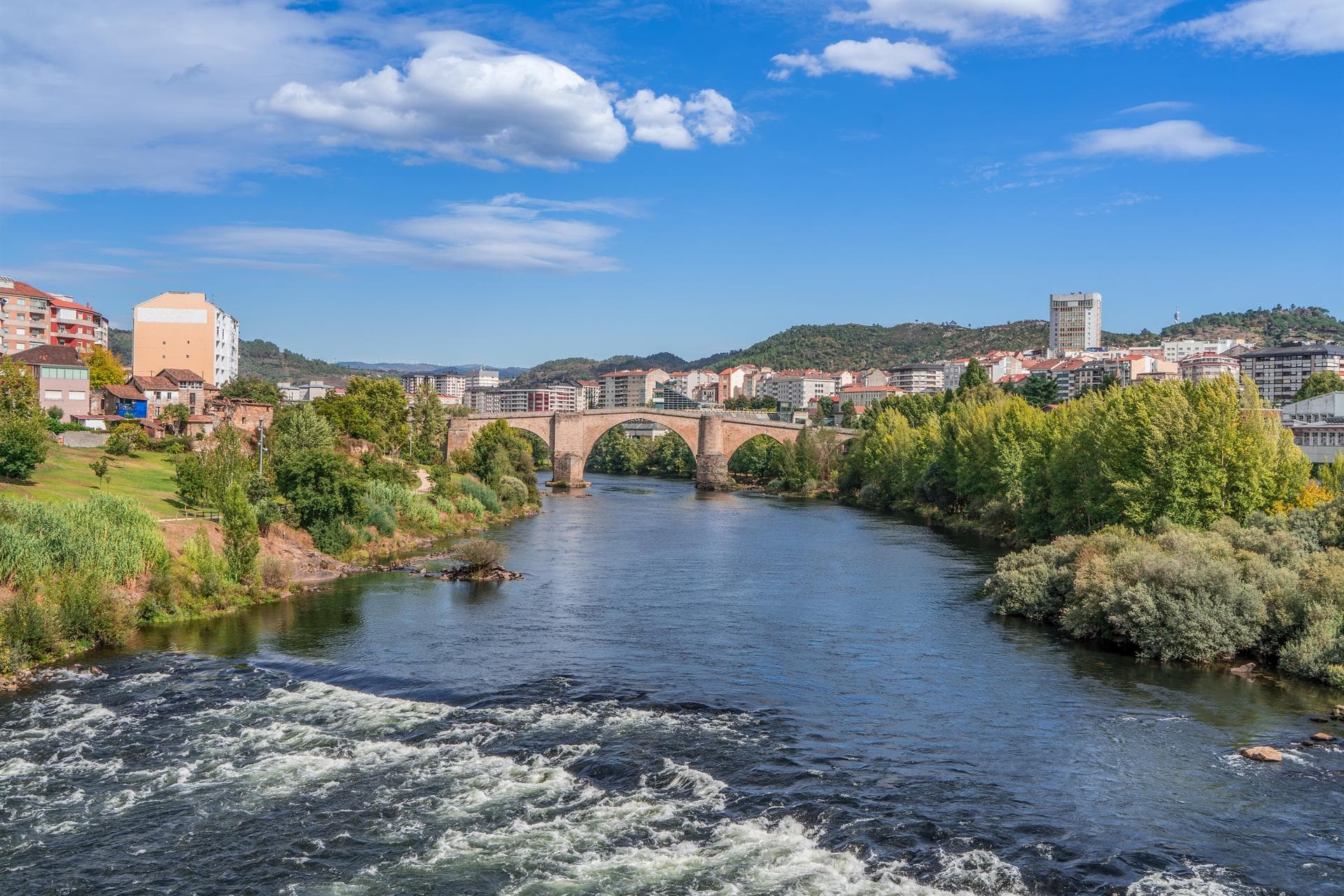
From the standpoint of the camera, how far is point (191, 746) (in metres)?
15.8

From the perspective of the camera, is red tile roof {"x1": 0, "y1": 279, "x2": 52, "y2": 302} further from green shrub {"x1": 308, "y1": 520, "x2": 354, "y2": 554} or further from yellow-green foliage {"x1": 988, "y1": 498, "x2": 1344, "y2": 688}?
yellow-green foliage {"x1": 988, "y1": 498, "x2": 1344, "y2": 688}

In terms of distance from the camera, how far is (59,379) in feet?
174

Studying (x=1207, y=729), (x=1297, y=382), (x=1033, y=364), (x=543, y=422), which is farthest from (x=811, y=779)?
(x=1033, y=364)

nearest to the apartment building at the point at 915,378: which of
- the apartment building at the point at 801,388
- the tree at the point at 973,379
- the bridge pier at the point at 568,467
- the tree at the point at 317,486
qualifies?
the apartment building at the point at 801,388

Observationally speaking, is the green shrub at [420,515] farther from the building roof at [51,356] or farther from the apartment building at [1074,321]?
the apartment building at [1074,321]

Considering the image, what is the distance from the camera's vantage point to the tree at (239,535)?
1080 inches

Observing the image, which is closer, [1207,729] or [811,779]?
[811,779]

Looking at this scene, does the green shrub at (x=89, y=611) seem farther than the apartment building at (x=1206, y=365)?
No

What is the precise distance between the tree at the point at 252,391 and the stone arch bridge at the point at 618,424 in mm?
13438

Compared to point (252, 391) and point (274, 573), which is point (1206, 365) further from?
point (274, 573)

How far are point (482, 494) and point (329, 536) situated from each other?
59.1ft

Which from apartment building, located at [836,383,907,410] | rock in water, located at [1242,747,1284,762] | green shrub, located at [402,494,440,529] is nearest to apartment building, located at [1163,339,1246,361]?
apartment building, located at [836,383,907,410]

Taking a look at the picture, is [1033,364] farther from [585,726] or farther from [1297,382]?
[585,726]

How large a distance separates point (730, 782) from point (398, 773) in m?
4.88
